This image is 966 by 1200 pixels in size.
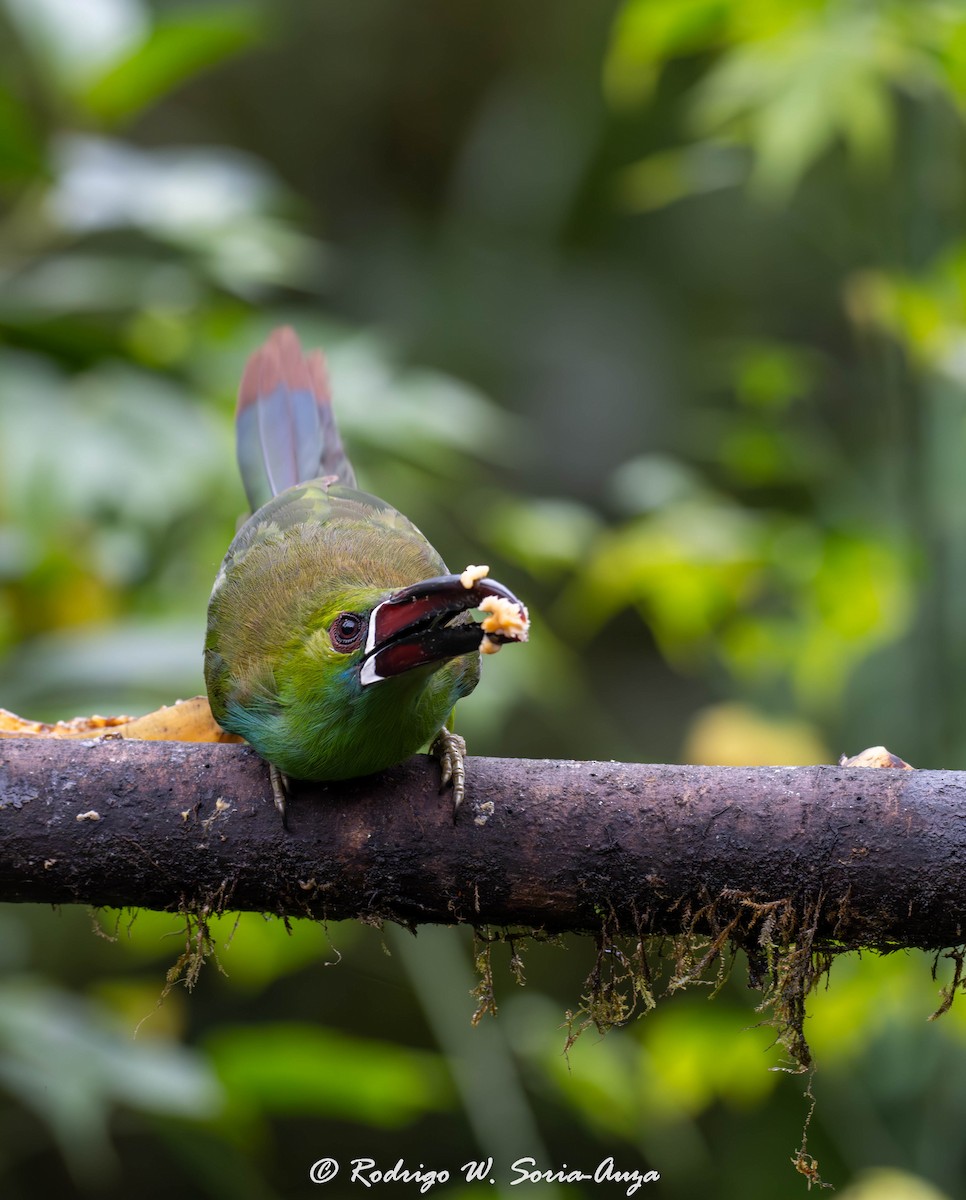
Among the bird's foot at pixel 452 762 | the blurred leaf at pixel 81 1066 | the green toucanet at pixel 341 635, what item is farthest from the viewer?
the blurred leaf at pixel 81 1066

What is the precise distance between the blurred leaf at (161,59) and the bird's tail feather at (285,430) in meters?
1.46

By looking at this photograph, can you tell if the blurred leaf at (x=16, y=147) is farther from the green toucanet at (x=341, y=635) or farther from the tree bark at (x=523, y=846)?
the tree bark at (x=523, y=846)

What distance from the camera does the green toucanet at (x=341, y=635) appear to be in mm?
1579

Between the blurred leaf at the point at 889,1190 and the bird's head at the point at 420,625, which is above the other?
the bird's head at the point at 420,625

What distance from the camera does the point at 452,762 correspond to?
5.87 ft

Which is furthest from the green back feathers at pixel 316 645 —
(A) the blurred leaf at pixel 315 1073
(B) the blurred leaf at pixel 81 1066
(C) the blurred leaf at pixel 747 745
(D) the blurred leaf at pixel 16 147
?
(D) the blurred leaf at pixel 16 147

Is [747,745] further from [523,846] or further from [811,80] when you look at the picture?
[523,846]

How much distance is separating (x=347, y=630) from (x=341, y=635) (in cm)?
1

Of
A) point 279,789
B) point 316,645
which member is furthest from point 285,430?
point 279,789

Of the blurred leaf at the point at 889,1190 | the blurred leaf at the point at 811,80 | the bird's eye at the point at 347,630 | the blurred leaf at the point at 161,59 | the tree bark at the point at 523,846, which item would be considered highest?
the blurred leaf at the point at 161,59

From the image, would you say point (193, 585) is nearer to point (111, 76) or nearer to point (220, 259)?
point (220, 259)

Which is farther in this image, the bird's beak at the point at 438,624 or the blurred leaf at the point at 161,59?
the blurred leaf at the point at 161,59

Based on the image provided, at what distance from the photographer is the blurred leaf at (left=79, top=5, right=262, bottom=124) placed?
359 centimetres

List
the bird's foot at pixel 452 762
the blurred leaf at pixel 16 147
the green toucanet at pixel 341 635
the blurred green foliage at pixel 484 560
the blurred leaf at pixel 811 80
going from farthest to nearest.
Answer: the blurred leaf at pixel 16 147, the blurred green foliage at pixel 484 560, the blurred leaf at pixel 811 80, the bird's foot at pixel 452 762, the green toucanet at pixel 341 635
